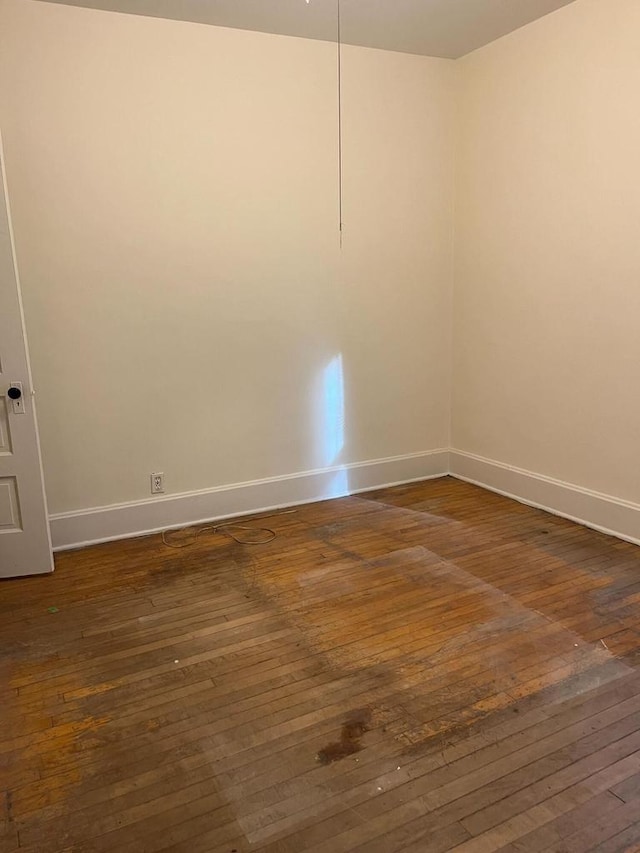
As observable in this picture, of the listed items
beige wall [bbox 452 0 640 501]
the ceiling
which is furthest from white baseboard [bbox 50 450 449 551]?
the ceiling

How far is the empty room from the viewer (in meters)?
1.93

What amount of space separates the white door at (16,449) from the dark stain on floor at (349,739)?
1934 mm

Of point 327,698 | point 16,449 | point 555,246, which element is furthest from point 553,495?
point 16,449

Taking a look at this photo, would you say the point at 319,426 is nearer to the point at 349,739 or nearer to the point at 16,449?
the point at 16,449

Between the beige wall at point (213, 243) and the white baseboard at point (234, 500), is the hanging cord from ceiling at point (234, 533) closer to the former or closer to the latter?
the white baseboard at point (234, 500)

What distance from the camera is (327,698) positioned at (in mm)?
2246

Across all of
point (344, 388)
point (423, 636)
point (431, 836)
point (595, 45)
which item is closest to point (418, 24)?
point (595, 45)

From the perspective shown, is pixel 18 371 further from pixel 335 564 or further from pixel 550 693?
pixel 550 693

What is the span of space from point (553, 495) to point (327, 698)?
7.58ft

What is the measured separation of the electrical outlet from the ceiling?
8.36ft

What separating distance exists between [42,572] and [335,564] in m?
1.55

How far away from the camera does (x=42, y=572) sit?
326 centimetres

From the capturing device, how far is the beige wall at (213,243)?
330 centimetres

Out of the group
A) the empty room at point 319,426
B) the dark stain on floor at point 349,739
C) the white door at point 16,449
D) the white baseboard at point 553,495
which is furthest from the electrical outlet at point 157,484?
the white baseboard at point 553,495
